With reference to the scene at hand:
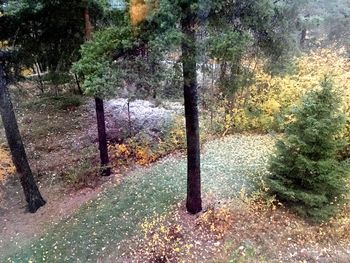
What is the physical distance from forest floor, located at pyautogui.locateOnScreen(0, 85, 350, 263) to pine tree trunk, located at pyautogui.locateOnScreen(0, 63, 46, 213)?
462 mm

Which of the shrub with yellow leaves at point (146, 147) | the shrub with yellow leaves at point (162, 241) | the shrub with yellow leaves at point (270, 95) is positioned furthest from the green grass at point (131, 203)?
the shrub with yellow leaves at point (270, 95)

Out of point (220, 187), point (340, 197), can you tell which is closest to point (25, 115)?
point (220, 187)

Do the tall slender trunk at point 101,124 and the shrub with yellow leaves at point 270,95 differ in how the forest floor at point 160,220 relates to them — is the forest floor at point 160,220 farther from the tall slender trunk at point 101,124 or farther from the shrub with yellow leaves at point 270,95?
the shrub with yellow leaves at point 270,95

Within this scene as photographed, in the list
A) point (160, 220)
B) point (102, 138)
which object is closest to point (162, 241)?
point (160, 220)

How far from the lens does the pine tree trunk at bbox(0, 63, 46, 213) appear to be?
32.8 ft

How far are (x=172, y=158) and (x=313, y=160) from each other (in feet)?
18.1

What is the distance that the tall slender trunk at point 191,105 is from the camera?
7.03 m

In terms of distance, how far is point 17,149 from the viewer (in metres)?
10.7

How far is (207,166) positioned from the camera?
41.7ft

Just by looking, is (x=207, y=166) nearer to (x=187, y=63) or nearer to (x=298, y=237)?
(x=298, y=237)

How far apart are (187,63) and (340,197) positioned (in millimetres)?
6005

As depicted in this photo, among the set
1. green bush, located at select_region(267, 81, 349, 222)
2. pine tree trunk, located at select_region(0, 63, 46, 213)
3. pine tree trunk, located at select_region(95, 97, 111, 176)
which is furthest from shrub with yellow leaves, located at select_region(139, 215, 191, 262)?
pine tree trunk, located at select_region(0, 63, 46, 213)

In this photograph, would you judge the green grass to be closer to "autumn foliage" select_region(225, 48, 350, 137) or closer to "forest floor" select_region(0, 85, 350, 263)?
"forest floor" select_region(0, 85, 350, 263)

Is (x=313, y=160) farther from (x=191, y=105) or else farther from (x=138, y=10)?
(x=138, y=10)
